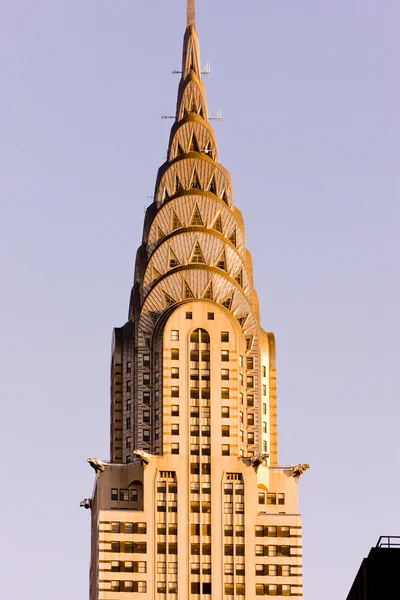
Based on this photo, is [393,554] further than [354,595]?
No

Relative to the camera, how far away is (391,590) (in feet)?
480

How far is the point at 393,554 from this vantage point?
482ft

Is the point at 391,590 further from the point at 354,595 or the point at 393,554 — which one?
the point at 354,595

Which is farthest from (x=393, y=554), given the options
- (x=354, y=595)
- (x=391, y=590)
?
(x=354, y=595)

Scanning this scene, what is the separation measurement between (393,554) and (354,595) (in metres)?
14.9

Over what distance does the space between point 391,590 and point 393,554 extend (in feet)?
8.20

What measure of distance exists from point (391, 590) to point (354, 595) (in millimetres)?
14893

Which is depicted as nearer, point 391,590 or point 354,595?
point 391,590
